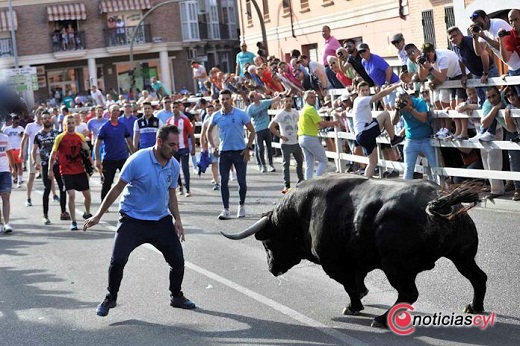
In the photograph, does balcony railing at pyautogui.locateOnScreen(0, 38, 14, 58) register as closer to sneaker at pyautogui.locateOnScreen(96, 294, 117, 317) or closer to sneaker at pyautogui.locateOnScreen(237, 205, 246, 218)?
sneaker at pyautogui.locateOnScreen(237, 205, 246, 218)

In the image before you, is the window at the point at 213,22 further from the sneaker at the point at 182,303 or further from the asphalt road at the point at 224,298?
the sneaker at the point at 182,303

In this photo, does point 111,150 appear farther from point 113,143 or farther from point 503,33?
point 503,33

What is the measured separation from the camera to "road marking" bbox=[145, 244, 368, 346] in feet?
26.3

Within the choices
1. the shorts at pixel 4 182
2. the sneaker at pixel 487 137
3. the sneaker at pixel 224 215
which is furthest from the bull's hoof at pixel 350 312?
the shorts at pixel 4 182

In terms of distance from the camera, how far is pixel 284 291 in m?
9.97

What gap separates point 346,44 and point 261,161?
16.7 ft

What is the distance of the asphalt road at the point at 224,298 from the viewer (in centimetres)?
830

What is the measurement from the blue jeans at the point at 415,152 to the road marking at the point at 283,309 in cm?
450

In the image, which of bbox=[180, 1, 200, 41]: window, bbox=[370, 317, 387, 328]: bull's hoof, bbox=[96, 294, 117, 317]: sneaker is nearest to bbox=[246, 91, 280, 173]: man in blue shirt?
bbox=[96, 294, 117, 317]: sneaker

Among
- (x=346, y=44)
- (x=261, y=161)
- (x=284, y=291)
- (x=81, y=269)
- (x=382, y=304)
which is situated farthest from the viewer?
(x=261, y=161)

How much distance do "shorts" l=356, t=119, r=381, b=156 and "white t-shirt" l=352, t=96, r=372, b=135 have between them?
2.5 inches

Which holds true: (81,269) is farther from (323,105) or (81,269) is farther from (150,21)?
(150,21)

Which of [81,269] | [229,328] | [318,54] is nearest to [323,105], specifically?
[81,269]

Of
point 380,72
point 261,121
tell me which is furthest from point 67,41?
point 380,72
